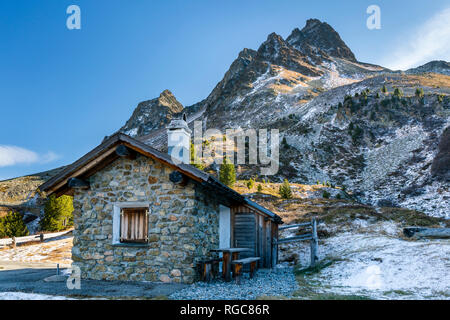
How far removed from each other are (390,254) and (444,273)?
2.49 metres

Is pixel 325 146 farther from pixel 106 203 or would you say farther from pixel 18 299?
pixel 18 299

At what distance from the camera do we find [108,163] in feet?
32.7

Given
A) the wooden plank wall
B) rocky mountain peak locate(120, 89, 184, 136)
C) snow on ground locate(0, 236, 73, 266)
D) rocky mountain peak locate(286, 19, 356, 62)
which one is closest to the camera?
the wooden plank wall

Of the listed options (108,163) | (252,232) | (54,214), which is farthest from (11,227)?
(252,232)

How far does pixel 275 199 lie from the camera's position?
26.4m

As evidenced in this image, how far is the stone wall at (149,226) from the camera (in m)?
8.76

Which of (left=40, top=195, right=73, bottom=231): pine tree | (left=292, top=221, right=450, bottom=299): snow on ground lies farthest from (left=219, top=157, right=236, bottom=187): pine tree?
(left=292, top=221, right=450, bottom=299): snow on ground

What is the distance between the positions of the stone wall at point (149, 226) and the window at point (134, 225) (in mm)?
317

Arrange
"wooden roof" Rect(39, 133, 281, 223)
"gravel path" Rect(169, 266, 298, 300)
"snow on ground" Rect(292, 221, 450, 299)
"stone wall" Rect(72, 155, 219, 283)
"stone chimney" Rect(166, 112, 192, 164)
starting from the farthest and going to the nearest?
"stone chimney" Rect(166, 112, 192, 164) < "stone wall" Rect(72, 155, 219, 283) < "wooden roof" Rect(39, 133, 281, 223) < "snow on ground" Rect(292, 221, 450, 299) < "gravel path" Rect(169, 266, 298, 300)

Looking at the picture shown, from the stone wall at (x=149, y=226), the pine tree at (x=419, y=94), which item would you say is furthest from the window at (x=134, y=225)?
the pine tree at (x=419, y=94)

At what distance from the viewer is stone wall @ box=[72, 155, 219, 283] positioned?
8.76 m

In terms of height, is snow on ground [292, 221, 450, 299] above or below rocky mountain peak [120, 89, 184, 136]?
below

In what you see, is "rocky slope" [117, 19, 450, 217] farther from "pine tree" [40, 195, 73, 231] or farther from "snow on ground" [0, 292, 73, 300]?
"snow on ground" [0, 292, 73, 300]

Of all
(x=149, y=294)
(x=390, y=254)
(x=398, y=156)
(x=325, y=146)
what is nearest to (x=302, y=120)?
(x=325, y=146)
